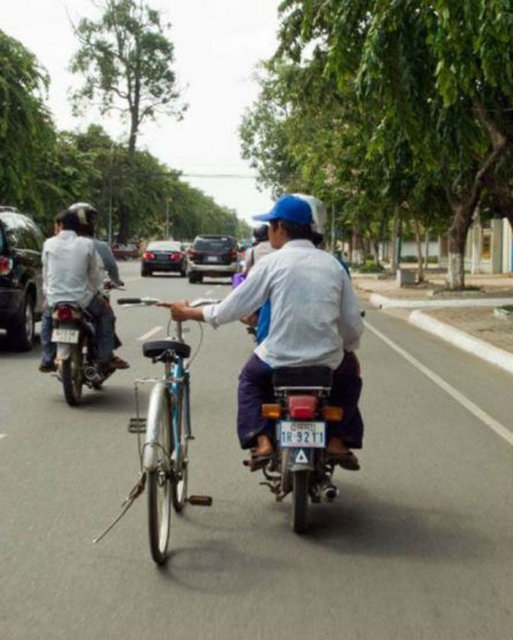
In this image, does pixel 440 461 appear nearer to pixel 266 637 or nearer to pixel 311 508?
pixel 311 508

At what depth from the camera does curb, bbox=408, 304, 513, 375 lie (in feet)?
46.0

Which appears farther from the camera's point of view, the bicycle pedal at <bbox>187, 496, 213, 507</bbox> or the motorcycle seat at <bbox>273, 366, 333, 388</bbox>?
the bicycle pedal at <bbox>187, 496, 213, 507</bbox>

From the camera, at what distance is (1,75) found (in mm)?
A: 28750

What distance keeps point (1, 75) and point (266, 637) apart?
26.6 metres

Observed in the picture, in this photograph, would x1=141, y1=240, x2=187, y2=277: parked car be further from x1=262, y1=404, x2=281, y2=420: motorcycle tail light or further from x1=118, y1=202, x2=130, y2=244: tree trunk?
x1=118, y1=202, x2=130, y2=244: tree trunk

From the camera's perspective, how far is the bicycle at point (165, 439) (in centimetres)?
480

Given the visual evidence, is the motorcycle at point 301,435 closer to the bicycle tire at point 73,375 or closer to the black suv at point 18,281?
the bicycle tire at point 73,375

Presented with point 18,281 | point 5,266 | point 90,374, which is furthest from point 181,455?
point 18,281

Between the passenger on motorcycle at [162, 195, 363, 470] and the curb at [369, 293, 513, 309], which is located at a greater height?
the passenger on motorcycle at [162, 195, 363, 470]

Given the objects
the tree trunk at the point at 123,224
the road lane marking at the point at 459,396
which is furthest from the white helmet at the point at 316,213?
the tree trunk at the point at 123,224

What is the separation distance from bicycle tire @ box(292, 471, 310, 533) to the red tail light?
0.27m

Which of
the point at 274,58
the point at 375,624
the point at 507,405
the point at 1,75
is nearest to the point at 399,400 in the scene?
the point at 507,405

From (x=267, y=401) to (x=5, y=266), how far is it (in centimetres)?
889

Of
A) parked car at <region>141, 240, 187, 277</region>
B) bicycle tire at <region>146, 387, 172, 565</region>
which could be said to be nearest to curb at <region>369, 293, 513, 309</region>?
parked car at <region>141, 240, 187, 277</region>
